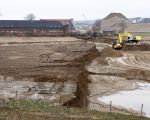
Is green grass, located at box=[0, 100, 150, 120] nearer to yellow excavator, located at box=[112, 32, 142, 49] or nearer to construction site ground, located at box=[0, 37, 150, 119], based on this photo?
construction site ground, located at box=[0, 37, 150, 119]

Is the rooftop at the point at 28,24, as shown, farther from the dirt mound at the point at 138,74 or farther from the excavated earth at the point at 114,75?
the dirt mound at the point at 138,74

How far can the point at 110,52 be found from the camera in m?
43.2

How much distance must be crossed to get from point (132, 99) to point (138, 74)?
8.13m

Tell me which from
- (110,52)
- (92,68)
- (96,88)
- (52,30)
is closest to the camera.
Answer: (96,88)

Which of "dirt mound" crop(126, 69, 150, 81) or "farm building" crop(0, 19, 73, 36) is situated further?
"farm building" crop(0, 19, 73, 36)

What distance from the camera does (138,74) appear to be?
2959 cm

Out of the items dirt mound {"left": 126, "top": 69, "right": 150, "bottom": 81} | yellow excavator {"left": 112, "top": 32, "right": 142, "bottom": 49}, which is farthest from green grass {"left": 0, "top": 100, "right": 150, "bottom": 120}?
yellow excavator {"left": 112, "top": 32, "right": 142, "bottom": 49}

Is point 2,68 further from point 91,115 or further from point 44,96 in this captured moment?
point 91,115

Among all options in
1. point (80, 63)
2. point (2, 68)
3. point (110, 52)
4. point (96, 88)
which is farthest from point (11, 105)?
point (110, 52)

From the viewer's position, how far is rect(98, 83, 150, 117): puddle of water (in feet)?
65.4

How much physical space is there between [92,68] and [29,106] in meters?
19.4

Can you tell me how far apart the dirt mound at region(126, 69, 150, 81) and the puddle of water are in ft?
11.1

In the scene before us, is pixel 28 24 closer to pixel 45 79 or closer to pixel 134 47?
pixel 134 47

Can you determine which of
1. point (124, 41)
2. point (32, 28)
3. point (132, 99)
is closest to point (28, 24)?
point (32, 28)
